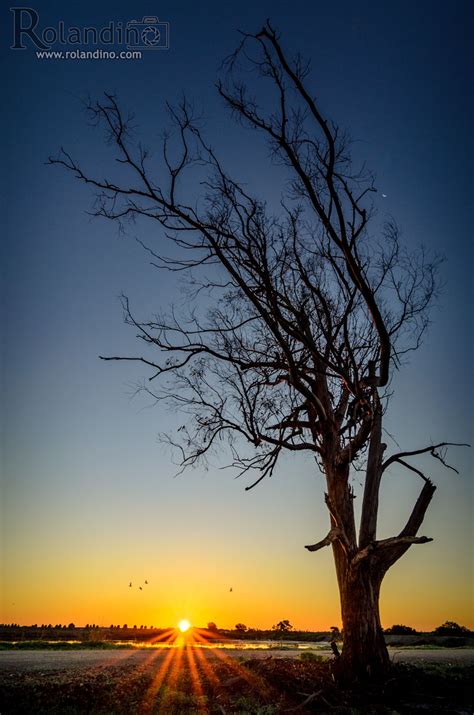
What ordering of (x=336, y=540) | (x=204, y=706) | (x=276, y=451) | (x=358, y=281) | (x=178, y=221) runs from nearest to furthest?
(x=204, y=706) → (x=358, y=281) → (x=178, y=221) → (x=336, y=540) → (x=276, y=451)

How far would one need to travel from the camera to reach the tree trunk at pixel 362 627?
923cm

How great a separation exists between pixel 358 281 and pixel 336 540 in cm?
521

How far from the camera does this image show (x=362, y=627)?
31.1ft

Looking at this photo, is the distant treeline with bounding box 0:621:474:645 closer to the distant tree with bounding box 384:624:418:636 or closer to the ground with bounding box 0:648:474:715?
the distant tree with bounding box 384:624:418:636

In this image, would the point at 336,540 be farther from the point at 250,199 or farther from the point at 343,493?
the point at 250,199

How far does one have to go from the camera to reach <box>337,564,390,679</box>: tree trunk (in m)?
9.23

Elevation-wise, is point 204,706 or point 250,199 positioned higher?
point 250,199

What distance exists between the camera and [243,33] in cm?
705

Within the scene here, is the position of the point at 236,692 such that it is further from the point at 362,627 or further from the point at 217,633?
the point at 217,633

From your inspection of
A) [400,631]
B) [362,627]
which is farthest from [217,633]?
[362,627]

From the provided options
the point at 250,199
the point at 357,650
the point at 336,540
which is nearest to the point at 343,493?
the point at 336,540

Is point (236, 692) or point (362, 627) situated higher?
point (362, 627)

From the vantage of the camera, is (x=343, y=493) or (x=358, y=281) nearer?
(x=358, y=281)

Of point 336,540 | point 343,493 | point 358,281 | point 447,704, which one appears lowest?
point 447,704
